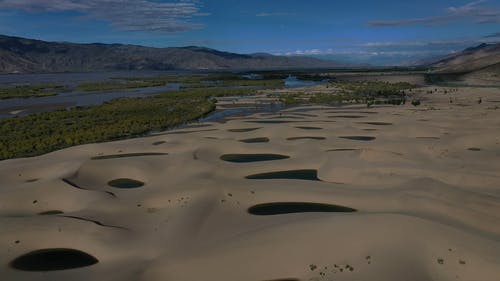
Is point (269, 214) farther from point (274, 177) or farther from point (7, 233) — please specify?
point (7, 233)

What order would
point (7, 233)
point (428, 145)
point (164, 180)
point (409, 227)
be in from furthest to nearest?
point (428, 145)
point (164, 180)
point (7, 233)
point (409, 227)

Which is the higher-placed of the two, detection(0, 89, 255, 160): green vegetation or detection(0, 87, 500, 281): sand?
→ detection(0, 89, 255, 160): green vegetation

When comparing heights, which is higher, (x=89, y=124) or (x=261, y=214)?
(x=89, y=124)

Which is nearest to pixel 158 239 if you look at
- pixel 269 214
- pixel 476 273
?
pixel 269 214

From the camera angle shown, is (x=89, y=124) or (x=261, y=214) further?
(x=89, y=124)

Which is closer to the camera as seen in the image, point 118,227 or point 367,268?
point 367,268

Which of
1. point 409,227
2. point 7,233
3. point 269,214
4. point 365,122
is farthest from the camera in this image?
point 365,122
